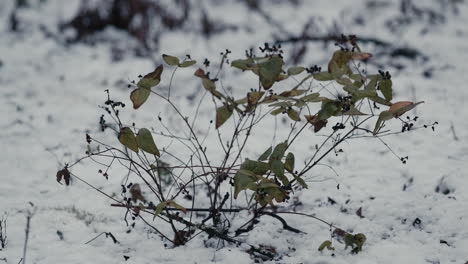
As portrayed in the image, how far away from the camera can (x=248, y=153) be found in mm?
2887

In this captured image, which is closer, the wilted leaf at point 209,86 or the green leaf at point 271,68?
the green leaf at point 271,68

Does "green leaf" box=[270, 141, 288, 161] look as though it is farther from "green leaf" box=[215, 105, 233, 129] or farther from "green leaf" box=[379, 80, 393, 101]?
"green leaf" box=[379, 80, 393, 101]

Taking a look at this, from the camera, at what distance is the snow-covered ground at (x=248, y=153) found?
6.21ft

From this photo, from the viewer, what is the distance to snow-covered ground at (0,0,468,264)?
6.21ft

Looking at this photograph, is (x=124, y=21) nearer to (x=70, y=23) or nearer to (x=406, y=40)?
(x=70, y=23)

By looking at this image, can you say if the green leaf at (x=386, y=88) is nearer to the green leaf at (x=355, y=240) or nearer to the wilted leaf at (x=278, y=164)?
the wilted leaf at (x=278, y=164)

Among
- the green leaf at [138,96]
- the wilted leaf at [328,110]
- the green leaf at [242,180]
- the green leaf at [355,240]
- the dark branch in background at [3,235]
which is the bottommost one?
the green leaf at [355,240]

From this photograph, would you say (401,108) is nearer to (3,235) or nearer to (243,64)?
(243,64)

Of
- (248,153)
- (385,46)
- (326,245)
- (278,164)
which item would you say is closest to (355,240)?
(326,245)

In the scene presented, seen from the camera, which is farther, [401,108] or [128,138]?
[128,138]

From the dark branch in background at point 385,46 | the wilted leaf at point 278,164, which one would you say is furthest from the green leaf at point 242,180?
the dark branch in background at point 385,46

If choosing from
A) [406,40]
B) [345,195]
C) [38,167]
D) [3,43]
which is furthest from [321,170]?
[3,43]

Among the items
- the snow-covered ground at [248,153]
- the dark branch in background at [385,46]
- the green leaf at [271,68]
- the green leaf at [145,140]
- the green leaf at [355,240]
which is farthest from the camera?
the dark branch in background at [385,46]

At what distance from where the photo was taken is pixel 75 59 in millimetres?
4789
